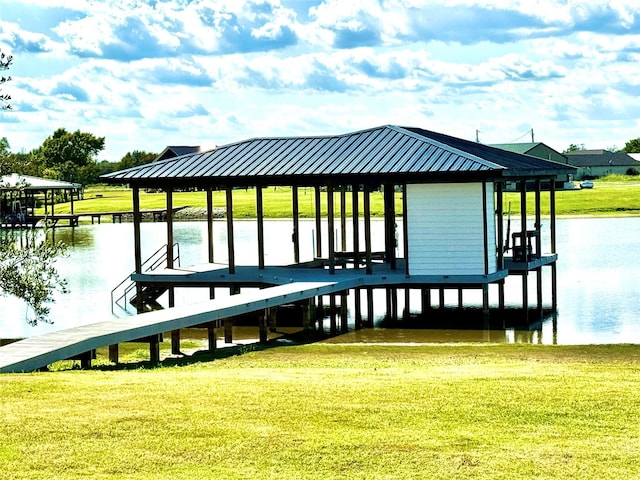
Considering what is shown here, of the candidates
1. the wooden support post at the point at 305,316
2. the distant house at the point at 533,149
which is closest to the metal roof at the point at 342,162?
the wooden support post at the point at 305,316

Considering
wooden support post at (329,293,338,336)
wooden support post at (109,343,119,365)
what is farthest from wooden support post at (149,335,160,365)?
wooden support post at (329,293,338,336)

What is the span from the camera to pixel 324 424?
460 inches

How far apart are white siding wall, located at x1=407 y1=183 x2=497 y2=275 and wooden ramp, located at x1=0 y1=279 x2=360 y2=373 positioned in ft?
11.3

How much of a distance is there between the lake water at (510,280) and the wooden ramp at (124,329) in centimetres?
331

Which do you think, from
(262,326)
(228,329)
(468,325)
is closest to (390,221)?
(468,325)

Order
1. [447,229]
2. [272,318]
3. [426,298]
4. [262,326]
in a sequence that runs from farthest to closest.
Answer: [426,298] < [447,229] < [272,318] < [262,326]

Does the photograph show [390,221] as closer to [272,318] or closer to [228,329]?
[272,318]

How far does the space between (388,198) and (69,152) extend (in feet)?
338

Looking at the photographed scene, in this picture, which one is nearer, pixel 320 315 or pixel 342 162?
pixel 320 315

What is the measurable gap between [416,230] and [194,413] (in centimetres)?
1826

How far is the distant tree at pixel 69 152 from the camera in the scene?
416ft

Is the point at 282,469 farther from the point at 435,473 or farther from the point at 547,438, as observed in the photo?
the point at 547,438

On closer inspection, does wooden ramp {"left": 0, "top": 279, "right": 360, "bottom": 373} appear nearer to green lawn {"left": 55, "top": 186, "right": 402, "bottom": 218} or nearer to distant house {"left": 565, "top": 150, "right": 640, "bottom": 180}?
green lawn {"left": 55, "top": 186, "right": 402, "bottom": 218}

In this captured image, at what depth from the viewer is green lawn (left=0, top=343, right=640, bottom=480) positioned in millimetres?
10102
